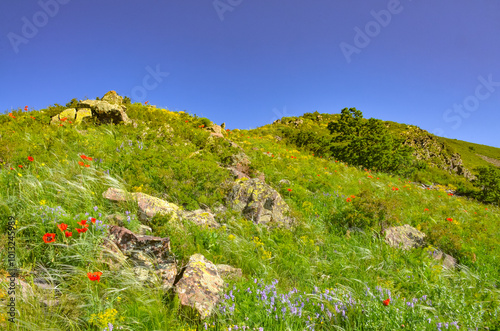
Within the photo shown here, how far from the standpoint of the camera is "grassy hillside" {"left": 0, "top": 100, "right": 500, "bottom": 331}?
9.64 feet

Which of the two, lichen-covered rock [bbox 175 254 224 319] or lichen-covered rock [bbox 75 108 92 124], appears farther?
lichen-covered rock [bbox 75 108 92 124]

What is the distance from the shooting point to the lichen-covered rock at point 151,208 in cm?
485

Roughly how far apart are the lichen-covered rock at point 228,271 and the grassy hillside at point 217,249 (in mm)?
169

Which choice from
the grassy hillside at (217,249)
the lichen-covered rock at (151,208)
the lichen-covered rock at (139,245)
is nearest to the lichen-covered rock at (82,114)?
the grassy hillside at (217,249)

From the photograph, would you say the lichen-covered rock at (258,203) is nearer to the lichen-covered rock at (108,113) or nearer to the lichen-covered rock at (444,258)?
the lichen-covered rock at (444,258)

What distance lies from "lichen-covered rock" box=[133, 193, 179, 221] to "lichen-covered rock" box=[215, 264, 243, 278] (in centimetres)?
163

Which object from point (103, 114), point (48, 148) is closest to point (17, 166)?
point (48, 148)

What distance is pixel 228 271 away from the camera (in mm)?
3895

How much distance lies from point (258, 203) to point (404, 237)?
148 inches

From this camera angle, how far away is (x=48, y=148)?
6.81 metres

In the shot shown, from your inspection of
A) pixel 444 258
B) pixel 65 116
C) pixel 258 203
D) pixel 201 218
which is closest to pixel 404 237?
pixel 444 258

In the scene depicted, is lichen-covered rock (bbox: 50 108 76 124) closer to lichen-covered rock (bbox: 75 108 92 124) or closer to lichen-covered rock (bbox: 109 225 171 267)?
lichen-covered rock (bbox: 75 108 92 124)

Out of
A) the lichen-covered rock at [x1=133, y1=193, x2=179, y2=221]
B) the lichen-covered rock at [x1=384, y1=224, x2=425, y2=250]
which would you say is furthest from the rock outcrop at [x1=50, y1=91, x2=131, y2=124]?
the lichen-covered rock at [x1=384, y1=224, x2=425, y2=250]

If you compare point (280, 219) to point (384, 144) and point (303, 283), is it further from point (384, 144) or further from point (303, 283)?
point (384, 144)
